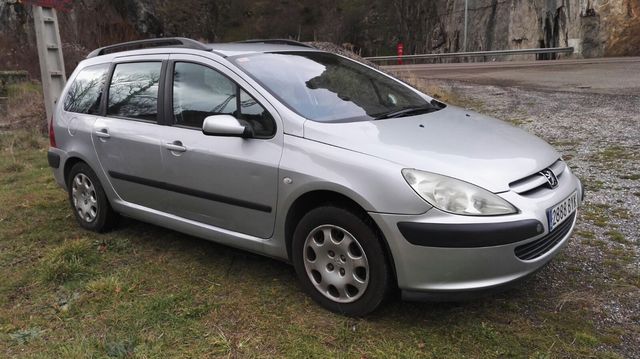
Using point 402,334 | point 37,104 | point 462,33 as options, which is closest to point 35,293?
point 402,334

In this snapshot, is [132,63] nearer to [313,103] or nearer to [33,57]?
[313,103]

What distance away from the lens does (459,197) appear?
2.65m

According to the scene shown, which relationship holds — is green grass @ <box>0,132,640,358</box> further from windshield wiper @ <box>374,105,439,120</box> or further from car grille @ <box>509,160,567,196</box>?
windshield wiper @ <box>374,105,439,120</box>

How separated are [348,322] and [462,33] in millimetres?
32690

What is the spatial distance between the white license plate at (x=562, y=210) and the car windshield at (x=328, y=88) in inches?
44.9

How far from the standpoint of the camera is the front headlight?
263 centimetres

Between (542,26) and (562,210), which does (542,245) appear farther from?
(542,26)

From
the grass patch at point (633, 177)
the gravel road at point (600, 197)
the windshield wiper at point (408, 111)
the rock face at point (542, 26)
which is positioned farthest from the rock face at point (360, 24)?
the grass patch at point (633, 177)

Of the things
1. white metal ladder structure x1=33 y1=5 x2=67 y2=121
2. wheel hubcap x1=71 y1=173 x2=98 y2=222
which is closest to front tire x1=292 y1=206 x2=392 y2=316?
wheel hubcap x1=71 y1=173 x2=98 y2=222

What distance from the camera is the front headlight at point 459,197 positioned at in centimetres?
263

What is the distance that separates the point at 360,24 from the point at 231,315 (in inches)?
1993

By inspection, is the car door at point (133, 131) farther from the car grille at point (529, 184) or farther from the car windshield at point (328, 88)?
the car grille at point (529, 184)

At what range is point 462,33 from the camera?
32906 mm

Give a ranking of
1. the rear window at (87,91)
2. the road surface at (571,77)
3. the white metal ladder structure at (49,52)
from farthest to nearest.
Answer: the road surface at (571,77) < the white metal ladder structure at (49,52) < the rear window at (87,91)
